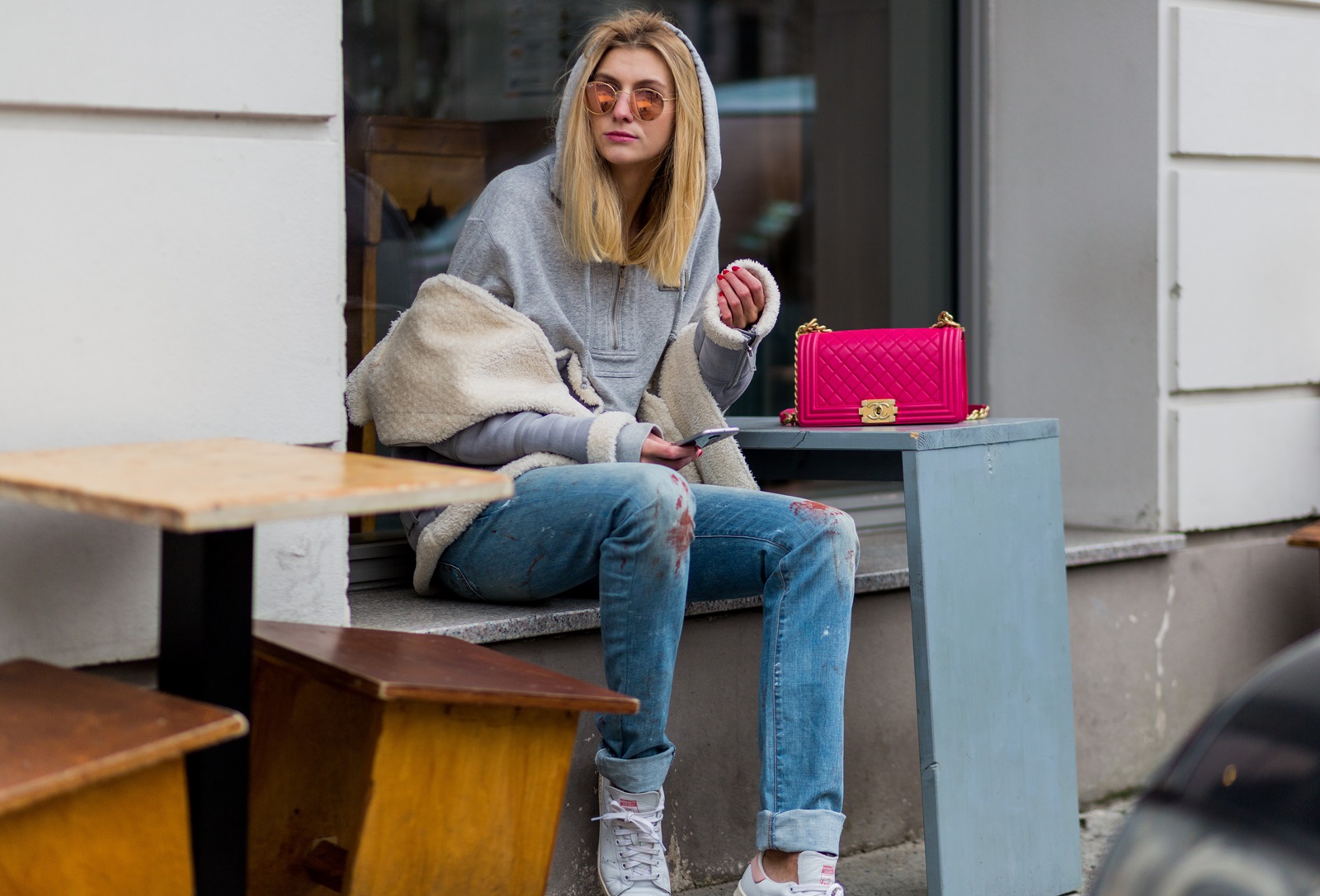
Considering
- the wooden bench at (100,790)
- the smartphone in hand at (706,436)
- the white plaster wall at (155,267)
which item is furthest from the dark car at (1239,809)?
the white plaster wall at (155,267)

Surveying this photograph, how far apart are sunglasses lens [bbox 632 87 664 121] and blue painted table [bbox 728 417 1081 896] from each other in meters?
0.66

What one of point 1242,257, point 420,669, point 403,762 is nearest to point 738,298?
point 420,669

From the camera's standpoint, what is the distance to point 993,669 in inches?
109

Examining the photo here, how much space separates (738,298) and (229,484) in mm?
1441

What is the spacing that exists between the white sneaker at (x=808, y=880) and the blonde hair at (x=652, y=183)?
115 centimetres

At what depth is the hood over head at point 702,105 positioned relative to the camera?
283 centimetres

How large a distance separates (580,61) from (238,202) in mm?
839

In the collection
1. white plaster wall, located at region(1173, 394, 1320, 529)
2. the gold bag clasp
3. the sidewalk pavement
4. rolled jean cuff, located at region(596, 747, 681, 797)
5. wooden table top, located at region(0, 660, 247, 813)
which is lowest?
the sidewalk pavement

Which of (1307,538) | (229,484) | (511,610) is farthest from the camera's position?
(1307,538)

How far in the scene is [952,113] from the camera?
4.10m

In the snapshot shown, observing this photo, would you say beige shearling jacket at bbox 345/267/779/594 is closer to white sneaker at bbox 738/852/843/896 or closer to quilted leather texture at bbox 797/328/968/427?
quilted leather texture at bbox 797/328/968/427

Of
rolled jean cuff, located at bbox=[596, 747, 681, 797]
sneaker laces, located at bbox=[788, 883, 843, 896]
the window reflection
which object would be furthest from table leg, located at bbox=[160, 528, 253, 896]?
the window reflection

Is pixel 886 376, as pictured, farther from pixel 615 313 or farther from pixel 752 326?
pixel 615 313

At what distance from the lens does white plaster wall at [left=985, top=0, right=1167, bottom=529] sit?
3.76 metres
